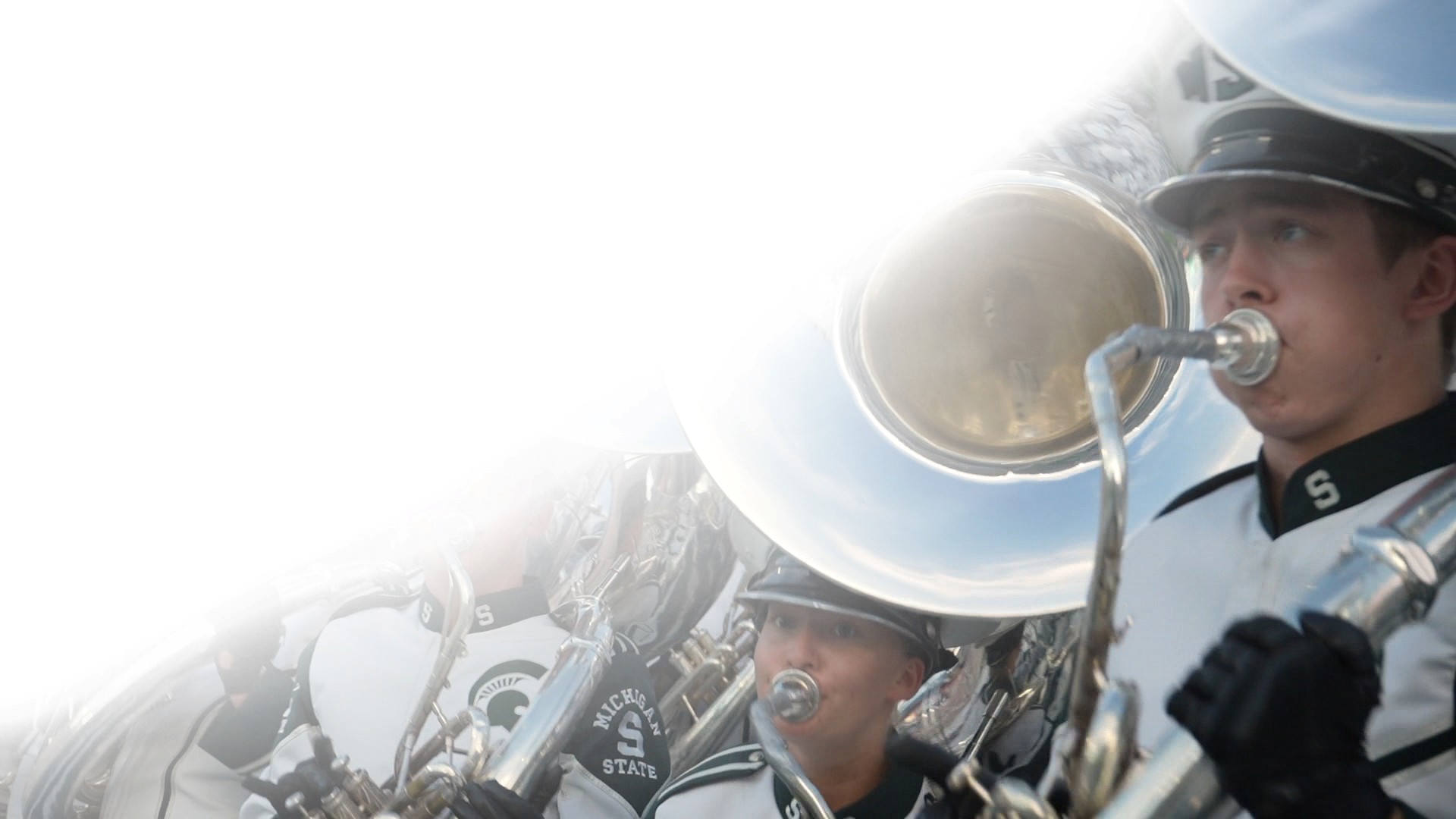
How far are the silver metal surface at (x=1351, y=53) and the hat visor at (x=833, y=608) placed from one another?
1.13m

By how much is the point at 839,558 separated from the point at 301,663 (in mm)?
1843

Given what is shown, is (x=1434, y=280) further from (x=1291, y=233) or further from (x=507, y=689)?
(x=507, y=689)

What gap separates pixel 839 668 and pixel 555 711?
606 millimetres

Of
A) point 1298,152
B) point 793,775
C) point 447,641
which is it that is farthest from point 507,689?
point 1298,152

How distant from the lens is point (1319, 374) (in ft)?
3.72

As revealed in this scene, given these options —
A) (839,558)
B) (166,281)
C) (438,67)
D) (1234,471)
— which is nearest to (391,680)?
(166,281)

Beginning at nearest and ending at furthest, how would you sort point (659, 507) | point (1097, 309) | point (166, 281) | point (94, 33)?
point (1097, 309), point (94, 33), point (166, 281), point (659, 507)

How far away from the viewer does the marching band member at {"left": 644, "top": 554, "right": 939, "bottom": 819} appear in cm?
201

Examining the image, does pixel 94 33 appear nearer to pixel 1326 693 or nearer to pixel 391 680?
pixel 391 680

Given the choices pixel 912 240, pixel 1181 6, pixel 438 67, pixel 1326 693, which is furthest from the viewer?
pixel 438 67

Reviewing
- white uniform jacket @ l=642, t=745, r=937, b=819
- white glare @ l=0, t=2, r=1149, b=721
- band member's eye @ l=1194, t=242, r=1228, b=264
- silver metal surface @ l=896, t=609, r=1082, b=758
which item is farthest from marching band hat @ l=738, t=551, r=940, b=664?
band member's eye @ l=1194, t=242, r=1228, b=264

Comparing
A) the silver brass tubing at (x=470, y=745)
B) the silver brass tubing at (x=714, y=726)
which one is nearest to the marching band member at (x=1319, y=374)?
the silver brass tubing at (x=470, y=745)

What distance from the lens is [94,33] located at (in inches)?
106

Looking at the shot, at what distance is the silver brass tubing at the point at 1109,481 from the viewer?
101 centimetres
